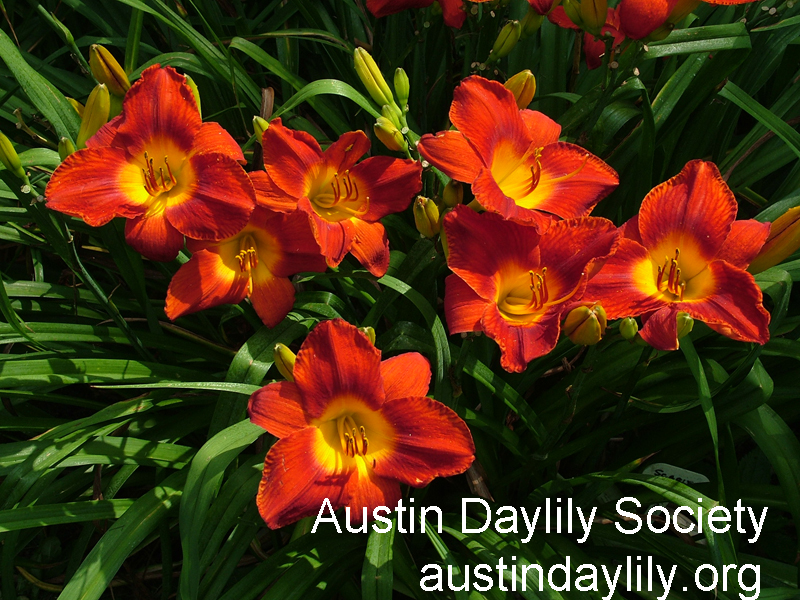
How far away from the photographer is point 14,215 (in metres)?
1.37

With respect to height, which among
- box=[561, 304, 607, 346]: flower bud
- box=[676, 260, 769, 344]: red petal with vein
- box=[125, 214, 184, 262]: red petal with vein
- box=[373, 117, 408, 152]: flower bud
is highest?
box=[373, 117, 408, 152]: flower bud

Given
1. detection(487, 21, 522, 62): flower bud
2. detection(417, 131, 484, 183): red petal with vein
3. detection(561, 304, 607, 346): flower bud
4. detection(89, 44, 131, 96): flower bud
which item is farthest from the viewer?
detection(487, 21, 522, 62): flower bud

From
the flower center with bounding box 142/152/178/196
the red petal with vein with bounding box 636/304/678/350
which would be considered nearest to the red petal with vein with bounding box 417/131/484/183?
Result: the red petal with vein with bounding box 636/304/678/350

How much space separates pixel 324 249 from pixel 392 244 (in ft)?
1.79

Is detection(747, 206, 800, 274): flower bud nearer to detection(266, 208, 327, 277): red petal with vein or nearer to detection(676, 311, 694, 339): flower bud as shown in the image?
detection(676, 311, 694, 339): flower bud

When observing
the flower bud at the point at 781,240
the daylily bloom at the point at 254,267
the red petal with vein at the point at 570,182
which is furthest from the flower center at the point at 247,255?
the flower bud at the point at 781,240

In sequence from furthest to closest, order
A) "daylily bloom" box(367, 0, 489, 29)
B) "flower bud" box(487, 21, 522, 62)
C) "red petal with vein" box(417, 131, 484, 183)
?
"daylily bloom" box(367, 0, 489, 29), "flower bud" box(487, 21, 522, 62), "red petal with vein" box(417, 131, 484, 183)

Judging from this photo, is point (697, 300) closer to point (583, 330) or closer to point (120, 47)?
point (583, 330)

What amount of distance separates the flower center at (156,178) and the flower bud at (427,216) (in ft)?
1.47

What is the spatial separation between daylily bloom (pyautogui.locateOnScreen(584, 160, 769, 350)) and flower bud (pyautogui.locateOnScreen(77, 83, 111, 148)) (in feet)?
2.85

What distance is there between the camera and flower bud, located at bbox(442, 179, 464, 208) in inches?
41.8

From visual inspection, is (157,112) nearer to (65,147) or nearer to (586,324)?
(65,147)

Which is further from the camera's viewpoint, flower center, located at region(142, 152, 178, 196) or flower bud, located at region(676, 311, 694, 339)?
flower center, located at region(142, 152, 178, 196)

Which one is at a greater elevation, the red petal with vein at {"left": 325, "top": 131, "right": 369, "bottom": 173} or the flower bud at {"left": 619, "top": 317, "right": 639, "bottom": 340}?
the red petal with vein at {"left": 325, "top": 131, "right": 369, "bottom": 173}
